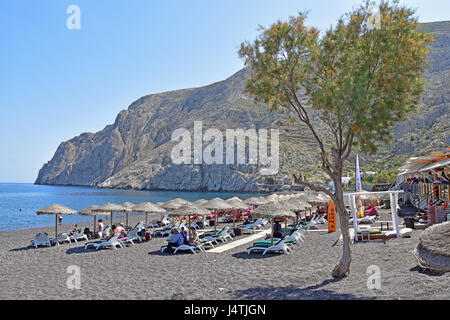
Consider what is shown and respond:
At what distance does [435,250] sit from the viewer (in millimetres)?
8656

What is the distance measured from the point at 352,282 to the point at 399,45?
5710 millimetres

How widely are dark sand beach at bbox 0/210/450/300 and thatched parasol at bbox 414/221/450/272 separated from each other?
35 cm

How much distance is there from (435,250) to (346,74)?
190 inches

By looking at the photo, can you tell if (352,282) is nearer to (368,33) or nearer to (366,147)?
(366,147)

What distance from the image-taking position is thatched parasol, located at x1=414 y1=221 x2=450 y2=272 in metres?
8.24

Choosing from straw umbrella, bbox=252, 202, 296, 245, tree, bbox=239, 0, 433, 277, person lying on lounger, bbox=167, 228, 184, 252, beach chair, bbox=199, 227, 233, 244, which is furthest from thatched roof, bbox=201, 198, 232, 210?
tree, bbox=239, 0, 433, 277

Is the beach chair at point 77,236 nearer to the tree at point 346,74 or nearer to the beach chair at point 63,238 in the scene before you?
the beach chair at point 63,238

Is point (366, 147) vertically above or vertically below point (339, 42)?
below

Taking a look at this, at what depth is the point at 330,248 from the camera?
14453 millimetres
